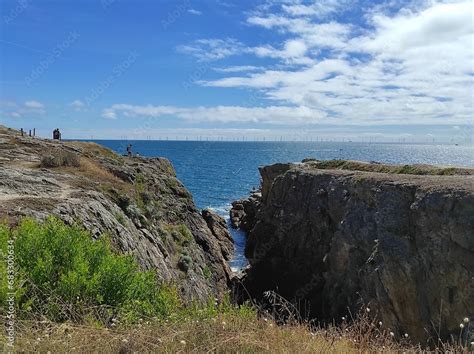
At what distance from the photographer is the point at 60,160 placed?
87.0ft

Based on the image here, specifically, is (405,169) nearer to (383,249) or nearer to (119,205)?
(383,249)

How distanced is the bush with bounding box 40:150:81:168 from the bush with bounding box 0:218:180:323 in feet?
61.7

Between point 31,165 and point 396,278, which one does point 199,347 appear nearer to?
point 396,278

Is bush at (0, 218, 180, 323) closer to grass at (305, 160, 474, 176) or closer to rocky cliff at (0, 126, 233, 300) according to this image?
rocky cliff at (0, 126, 233, 300)

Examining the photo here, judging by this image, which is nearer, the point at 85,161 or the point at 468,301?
the point at 468,301

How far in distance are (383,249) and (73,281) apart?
17.6m

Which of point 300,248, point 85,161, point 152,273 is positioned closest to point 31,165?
point 85,161

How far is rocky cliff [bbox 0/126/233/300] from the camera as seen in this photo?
17.5 m

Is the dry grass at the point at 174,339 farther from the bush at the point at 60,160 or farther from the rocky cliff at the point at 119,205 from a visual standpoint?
the bush at the point at 60,160

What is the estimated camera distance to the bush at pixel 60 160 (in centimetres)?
2561

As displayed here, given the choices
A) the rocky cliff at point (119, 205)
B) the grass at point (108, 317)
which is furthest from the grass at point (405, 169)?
the grass at point (108, 317)

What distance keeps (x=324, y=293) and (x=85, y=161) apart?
19.3m

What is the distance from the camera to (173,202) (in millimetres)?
35250

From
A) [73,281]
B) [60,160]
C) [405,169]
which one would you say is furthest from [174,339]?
[405,169]
